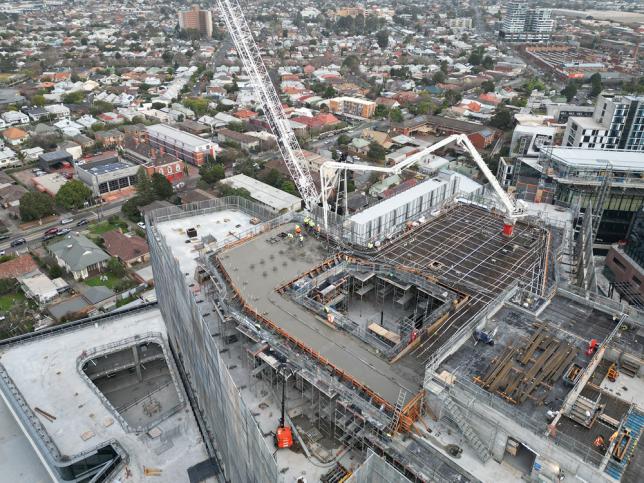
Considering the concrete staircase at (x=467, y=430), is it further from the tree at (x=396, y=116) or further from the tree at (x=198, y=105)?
the tree at (x=198, y=105)

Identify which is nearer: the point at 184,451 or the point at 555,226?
the point at 184,451

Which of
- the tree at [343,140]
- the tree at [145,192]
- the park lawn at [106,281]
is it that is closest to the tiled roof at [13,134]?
the tree at [145,192]

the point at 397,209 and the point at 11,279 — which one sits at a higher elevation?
the point at 397,209

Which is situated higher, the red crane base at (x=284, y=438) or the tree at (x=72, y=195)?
the red crane base at (x=284, y=438)

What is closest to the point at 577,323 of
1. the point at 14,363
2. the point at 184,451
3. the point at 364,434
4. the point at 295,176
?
the point at 364,434

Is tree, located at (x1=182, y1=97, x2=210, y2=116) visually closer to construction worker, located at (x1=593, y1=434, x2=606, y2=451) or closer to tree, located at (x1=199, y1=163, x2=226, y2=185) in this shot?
tree, located at (x1=199, y1=163, x2=226, y2=185)

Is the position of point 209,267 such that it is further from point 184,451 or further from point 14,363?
point 14,363
